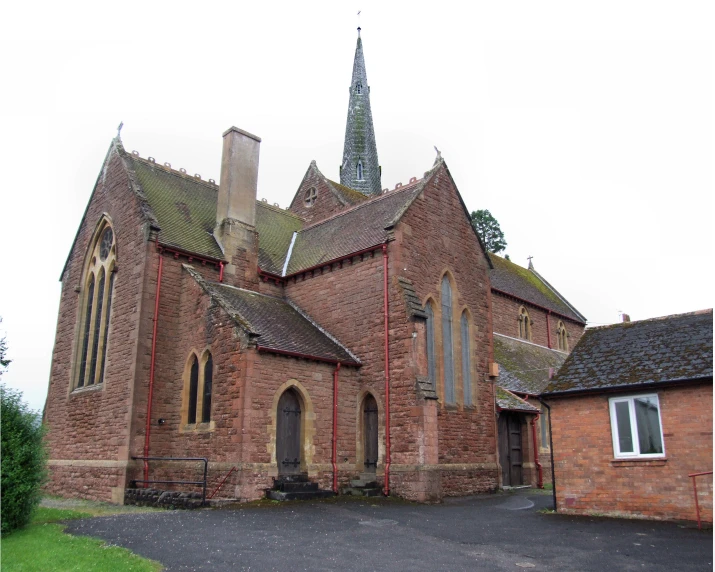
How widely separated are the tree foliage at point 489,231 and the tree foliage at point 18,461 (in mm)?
50906

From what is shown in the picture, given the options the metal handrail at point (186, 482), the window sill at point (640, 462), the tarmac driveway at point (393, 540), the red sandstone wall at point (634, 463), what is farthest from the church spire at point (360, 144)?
the tarmac driveway at point (393, 540)

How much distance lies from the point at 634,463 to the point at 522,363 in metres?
16.8

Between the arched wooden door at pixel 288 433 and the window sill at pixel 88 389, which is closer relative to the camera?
the arched wooden door at pixel 288 433

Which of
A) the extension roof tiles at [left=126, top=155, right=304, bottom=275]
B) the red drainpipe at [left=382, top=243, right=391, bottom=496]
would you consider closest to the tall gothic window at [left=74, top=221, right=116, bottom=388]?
the extension roof tiles at [left=126, top=155, right=304, bottom=275]

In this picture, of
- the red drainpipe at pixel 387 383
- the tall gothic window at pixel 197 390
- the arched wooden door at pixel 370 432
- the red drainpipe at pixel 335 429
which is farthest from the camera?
the arched wooden door at pixel 370 432

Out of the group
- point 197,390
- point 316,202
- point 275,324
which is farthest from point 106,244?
point 316,202

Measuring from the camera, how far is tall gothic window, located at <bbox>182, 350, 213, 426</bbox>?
18891 millimetres

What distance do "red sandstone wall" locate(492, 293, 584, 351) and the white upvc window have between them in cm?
1817

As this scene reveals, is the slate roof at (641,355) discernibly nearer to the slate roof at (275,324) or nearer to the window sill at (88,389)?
the slate roof at (275,324)

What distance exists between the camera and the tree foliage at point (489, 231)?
60406 mm

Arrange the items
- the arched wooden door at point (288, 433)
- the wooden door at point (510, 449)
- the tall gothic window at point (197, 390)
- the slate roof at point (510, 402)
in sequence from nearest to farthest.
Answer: the arched wooden door at point (288, 433) < the tall gothic window at point (197, 390) < the slate roof at point (510, 402) < the wooden door at point (510, 449)

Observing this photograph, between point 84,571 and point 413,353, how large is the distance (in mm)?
12067

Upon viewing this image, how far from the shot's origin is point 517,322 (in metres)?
35.2

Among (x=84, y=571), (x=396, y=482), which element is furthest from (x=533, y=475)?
(x=84, y=571)
